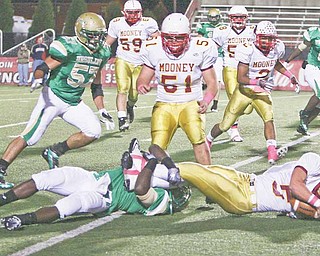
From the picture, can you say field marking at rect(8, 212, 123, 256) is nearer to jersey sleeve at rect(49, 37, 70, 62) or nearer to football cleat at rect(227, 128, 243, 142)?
jersey sleeve at rect(49, 37, 70, 62)

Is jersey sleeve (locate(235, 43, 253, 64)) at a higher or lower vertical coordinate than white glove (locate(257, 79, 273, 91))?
higher

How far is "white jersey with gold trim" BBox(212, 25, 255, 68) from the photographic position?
38.4 feet

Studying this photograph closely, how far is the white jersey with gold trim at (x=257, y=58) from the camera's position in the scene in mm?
9055

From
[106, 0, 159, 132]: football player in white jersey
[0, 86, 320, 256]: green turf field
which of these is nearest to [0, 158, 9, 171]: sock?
[0, 86, 320, 256]: green turf field

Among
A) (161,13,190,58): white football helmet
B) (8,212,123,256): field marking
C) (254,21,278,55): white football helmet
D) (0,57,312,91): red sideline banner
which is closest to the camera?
(8,212,123,256): field marking

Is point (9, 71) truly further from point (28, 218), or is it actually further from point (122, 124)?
point (28, 218)

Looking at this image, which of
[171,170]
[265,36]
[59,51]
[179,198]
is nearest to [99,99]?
[59,51]

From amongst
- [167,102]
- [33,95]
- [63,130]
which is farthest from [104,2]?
[167,102]

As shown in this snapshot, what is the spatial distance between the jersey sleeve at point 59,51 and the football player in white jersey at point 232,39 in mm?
3897

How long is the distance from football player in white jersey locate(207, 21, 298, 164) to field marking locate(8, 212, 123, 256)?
10.6 ft

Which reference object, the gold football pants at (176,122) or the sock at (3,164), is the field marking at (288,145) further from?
the sock at (3,164)

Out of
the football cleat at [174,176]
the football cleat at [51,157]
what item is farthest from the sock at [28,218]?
the football cleat at [51,157]

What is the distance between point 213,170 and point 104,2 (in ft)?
107

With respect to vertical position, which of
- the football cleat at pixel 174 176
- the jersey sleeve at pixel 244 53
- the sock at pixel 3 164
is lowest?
the sock at pixel 3 164
